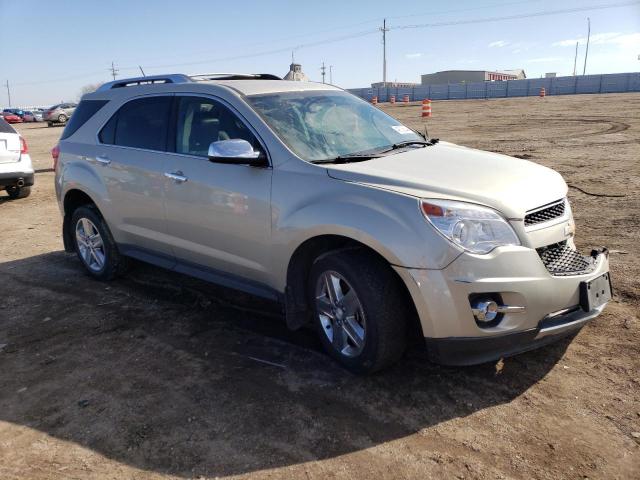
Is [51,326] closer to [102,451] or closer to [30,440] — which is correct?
[30,440]

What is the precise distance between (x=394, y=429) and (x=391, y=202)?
4.08ft

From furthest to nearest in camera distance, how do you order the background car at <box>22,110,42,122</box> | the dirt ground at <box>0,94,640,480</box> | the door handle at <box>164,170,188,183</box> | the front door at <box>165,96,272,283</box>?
the background car at <box>22,110,42,122</box> → the door handle at <box>164,170,188,183</box> → the front door at <box>165,96,272,283</box> → the dirt ground at <box>0,94,640,480</box>

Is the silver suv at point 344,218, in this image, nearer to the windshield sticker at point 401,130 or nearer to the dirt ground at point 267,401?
the windshield sticker at point 401,130

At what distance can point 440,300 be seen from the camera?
288cm

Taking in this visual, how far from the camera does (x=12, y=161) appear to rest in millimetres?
9422

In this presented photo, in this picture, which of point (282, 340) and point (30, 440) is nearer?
point (30, 440)

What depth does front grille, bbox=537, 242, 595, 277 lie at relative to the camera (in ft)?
9.99

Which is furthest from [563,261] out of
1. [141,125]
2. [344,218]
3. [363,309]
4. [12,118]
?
[12,118]

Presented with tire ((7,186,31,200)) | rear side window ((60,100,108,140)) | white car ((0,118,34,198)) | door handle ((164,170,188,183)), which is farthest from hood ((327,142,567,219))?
tire ((7,186,31,200))

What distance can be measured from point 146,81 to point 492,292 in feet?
12.4

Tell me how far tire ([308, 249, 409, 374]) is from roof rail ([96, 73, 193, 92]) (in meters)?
2.23

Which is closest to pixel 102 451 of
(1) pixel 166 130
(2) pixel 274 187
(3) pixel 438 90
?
(2) pixel 274 187

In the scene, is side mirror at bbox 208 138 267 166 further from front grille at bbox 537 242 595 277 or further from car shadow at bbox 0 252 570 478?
front grille at bbox 537 242 595 277

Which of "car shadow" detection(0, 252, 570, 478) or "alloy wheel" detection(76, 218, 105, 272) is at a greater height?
"alloy wheel" detection(76, 218, 105, 272)
